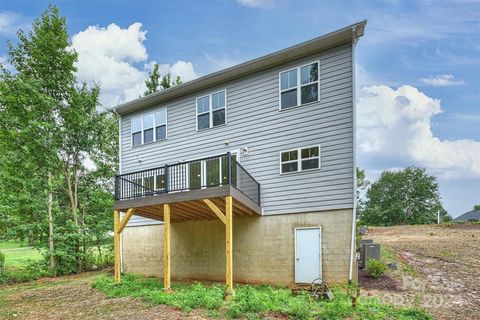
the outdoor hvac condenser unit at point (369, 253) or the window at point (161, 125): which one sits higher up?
the window at point (161, 125)

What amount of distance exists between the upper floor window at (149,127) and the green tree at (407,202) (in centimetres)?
3180

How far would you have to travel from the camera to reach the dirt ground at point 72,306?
7.05m

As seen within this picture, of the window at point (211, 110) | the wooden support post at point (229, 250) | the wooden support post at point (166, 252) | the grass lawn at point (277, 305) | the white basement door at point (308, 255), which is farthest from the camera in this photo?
the window at point (211, 110)

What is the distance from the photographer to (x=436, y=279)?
9.34 meters

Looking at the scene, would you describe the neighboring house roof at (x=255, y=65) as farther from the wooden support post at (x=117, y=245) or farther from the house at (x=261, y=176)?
the wooden support post at (x=117, y=245)

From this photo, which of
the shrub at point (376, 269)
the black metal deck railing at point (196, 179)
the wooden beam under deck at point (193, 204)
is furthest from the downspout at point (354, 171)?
the black metal deck railing at point (196, 179)

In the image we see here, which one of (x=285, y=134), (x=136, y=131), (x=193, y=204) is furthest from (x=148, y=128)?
(x=285, y=134)

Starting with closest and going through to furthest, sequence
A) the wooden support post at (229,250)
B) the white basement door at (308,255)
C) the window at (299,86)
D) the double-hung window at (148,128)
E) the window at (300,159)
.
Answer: the wooden support post at (229,250), the white basement door at (308,255), the window at (300,159), the window at (299,86), the double-hung window at (148,128)

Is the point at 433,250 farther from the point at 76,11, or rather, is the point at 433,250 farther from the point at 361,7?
the point at 76,11

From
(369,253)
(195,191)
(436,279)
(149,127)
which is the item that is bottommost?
(436,279)

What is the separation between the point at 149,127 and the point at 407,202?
122 ft

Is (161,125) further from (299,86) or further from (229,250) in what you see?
(229,250)

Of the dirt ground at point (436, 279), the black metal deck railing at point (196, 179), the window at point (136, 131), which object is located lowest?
the dirt ground at point (436, 279)

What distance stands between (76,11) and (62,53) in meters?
2.30
